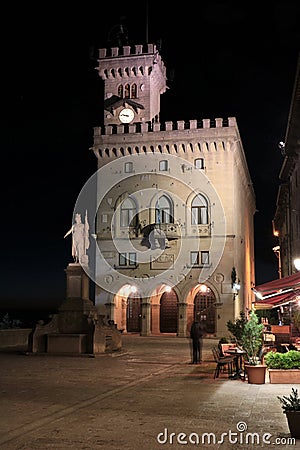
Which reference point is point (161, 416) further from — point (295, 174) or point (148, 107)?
point (148, 107)

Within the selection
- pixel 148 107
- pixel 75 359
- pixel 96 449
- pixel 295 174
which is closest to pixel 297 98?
pixel 295 174

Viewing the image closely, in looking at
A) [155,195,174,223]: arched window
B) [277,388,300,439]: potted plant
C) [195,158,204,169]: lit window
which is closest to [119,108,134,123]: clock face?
[195,158,204,169]: lit window

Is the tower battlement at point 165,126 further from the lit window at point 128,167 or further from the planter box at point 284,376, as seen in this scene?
the planter box at point 284,376

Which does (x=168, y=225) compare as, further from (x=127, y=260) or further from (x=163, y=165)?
(x=163, y=165)

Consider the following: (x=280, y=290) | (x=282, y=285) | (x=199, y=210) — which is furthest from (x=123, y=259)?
(x=282, y=285)

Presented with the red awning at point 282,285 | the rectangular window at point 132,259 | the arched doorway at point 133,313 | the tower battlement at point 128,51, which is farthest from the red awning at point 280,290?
the tower battlement at point 128,51

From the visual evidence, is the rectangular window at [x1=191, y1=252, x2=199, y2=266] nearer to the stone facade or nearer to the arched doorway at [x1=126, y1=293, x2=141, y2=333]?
the stone facade

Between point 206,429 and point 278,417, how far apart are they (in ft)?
5.31

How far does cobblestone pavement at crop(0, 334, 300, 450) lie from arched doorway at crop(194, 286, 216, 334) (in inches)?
909

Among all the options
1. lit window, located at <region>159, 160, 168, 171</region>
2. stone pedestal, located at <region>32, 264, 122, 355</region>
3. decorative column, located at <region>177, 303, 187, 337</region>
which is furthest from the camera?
lit window, located at <region>159, 160, 168, 171</region>

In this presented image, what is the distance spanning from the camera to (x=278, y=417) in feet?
31.3

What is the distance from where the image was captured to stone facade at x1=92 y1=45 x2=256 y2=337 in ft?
129

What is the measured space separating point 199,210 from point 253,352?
26.1 metres

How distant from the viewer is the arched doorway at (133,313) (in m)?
42.2
